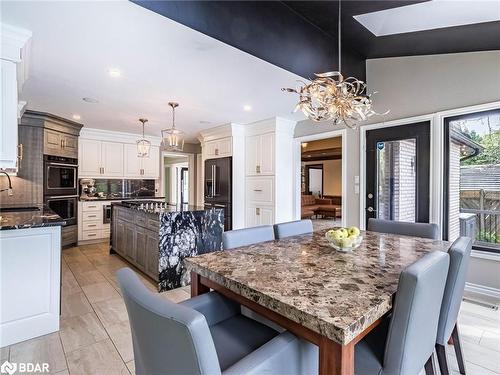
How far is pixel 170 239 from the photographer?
10.3 ft

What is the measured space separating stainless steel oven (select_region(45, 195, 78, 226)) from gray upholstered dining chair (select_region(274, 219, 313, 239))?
4462mm

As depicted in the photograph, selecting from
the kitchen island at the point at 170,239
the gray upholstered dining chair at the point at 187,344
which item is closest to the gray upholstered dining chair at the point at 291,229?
the gray upholstered dining chair at the point at 187,344

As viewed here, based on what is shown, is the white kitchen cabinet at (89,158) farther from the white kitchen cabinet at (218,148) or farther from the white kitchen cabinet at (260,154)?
the white kitchen cabinet at (260,154)

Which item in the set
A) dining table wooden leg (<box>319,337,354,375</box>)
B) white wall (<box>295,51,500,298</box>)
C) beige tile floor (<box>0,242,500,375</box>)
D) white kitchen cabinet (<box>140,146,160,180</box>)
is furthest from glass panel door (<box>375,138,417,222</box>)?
white kitchen cabinet (<box>140,146,160,180</box>)

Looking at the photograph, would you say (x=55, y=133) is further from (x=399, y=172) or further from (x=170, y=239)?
(x=399, y=172)

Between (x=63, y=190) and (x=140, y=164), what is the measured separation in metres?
1.76

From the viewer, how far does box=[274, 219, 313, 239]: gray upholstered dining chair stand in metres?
2.30

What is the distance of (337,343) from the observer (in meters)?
0.87

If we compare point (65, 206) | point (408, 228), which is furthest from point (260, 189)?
point (65, 206)

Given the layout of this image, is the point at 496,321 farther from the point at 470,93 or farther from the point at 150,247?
the point at 150,247

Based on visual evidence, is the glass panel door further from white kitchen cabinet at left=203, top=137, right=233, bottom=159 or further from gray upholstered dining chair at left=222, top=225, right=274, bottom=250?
white kitchen cabinet at left=203, top=137, right=233, bottom=159

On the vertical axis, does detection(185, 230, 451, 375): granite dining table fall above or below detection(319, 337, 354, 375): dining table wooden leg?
above

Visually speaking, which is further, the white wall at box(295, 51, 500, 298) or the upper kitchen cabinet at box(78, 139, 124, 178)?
the upper kitchen cabinet at box(78, 139, 124, 178)

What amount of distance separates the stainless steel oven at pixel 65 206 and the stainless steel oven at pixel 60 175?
0.09 metres
